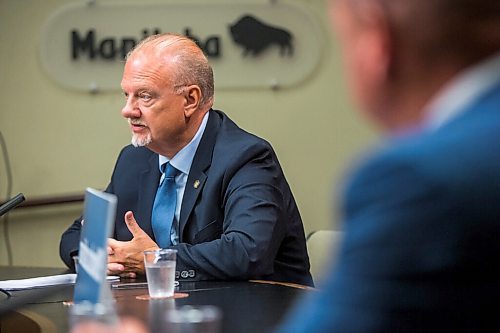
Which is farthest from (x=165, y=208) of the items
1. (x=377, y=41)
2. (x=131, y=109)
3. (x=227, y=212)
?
(x=377, y=41)

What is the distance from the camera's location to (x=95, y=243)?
5.01ft

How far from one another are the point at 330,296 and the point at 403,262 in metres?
0.08

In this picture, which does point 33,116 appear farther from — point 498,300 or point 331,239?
point 498,300

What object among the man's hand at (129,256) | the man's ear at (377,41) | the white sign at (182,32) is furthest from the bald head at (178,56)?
the man's ear at (377,41)

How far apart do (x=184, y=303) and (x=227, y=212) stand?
2.23 ft

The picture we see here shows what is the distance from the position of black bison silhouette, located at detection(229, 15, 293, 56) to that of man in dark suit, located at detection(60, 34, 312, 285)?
A: 4.07ft

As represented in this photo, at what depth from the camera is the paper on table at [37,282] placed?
2.51 m

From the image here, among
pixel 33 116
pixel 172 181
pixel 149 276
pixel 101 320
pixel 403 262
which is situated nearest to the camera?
pixel 403 262

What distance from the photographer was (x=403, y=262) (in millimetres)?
792

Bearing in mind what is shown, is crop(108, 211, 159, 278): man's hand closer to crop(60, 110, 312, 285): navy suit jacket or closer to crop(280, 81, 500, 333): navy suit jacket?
crop(60, 110, 312, 285): navy suit jacket

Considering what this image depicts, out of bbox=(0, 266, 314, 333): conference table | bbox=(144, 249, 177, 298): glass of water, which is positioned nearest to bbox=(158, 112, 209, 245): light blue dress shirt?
bbox=(0, 266, 314, 333): conference table

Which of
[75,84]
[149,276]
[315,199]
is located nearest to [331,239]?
[149,276]

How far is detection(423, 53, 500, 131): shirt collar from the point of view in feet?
2.71

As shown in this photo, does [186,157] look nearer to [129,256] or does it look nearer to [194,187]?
[194,187]
